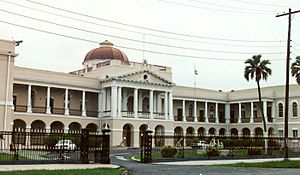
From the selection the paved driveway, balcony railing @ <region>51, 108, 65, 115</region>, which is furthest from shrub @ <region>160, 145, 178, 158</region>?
balcony railing @ <region>51, 108, 65, 115</region>

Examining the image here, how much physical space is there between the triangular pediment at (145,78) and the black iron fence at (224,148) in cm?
1583

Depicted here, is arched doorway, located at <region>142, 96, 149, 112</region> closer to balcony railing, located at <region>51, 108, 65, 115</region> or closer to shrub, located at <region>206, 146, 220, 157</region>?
balcony railing, located at <region>51, 108, 65, 115</region>

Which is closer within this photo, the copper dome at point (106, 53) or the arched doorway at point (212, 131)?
the copper dome at point (106, 53)

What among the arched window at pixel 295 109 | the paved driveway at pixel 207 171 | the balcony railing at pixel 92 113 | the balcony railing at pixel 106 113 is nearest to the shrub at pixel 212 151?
the paved driveway at pixel 207 171

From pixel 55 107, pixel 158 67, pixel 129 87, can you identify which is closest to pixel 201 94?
pixel 158 67

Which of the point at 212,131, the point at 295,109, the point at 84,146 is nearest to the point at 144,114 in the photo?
the point at 212,131

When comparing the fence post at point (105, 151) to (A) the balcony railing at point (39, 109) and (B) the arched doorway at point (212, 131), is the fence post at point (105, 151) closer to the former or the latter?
(A) the balcony railing at point (39, 109)

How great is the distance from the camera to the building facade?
56.5 m

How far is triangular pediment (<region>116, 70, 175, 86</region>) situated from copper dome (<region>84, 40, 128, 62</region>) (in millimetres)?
6361

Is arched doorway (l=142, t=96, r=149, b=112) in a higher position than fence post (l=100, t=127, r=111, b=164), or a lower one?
higher

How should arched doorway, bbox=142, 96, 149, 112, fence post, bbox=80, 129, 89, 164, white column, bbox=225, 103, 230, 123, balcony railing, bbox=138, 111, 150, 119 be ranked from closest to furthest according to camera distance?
fence post, bbox=80, 129, 89, 164
balcony railing, bbox=138, 111, 150, 119
arched doorway, bbox=142, 96, 149, 112
white column, bbox=225, 103, 230, 123

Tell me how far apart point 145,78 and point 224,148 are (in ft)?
75.3

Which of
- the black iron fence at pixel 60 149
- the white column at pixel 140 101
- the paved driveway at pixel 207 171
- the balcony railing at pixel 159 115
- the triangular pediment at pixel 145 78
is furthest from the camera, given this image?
the white column at pixel 140 101

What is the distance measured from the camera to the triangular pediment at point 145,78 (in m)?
60.3
